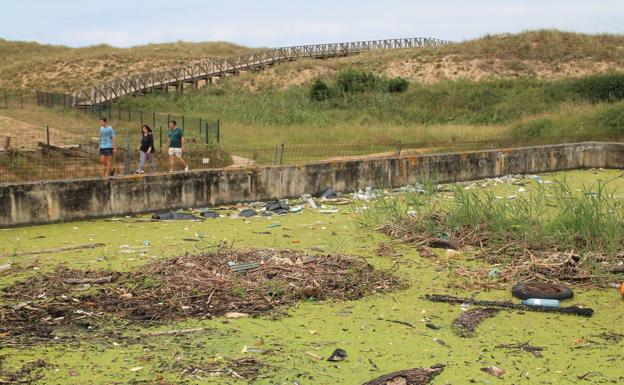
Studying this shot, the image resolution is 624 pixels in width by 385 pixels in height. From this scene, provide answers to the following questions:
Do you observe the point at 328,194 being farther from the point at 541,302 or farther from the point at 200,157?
the point at 541,302

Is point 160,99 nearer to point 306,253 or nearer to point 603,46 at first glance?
point 603,46

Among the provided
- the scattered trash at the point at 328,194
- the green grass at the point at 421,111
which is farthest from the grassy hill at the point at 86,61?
the scattered trash at the point at 328,194

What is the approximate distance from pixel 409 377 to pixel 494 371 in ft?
2.06

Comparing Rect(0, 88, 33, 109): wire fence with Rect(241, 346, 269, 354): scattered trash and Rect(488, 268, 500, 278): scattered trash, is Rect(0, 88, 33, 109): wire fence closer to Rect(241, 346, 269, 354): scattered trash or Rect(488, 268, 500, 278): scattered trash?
Rect(488, 268, 500, 278): scattered trash

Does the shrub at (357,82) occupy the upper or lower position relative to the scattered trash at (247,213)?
upper

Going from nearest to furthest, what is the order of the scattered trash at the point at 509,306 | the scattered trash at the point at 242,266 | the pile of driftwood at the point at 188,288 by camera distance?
the pile of driftwood at the point at 188,288
the scattered trash at the point at 509,306
the scattered trash at the point at 242,266

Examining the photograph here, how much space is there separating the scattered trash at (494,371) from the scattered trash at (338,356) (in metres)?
0.99

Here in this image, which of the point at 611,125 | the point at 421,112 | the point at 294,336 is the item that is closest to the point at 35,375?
the point at 294,336

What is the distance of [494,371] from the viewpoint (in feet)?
16.8

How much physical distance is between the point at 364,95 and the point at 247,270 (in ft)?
104

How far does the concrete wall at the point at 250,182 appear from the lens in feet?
35.8

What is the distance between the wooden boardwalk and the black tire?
3529 cm

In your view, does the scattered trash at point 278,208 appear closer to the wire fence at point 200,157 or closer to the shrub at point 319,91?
the wire fence at point 200,157

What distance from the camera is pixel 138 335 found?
228 inches
